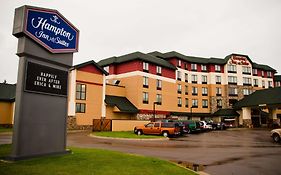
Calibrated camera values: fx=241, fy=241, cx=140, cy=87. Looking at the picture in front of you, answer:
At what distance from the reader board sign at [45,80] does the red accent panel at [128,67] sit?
1291 inches

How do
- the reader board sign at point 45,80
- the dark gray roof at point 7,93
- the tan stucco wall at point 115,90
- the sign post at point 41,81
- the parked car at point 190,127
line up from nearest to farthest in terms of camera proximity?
Result: the sign post at point 41,81 < the reader board sign at point 45,80 < the parked car at point 190,127 < the dark gray roof at point 7,93 < the tan stucco wall at point 115,90

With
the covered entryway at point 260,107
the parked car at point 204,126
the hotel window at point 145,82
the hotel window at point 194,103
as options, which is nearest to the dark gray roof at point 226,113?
the covered entryway at point 260,107

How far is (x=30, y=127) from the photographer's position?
9891 mm

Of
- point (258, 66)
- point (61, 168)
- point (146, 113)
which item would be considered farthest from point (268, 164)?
point (258, 66)

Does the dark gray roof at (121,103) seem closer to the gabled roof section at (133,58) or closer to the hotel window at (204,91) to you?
the gabled roof section at (133,58)

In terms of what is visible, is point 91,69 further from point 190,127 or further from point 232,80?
point 232,80

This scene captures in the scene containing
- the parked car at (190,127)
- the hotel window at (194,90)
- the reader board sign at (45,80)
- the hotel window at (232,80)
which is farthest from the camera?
the hotel window at (232,80)

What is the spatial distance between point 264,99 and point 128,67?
27.5 metres

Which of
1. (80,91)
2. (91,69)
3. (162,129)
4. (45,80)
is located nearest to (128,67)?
(91,69)

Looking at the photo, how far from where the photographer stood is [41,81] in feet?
34.8

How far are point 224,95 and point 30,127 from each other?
57.3 m

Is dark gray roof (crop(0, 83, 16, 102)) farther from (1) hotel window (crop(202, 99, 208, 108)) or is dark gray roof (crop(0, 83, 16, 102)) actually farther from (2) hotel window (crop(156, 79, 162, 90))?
(1) hotel window (crop(202, 99, 208, 108))

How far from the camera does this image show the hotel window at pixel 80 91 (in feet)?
119

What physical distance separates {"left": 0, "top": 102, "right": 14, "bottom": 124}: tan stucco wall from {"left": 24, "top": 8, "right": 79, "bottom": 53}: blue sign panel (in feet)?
108
